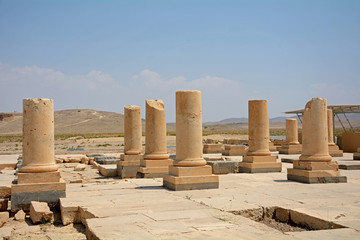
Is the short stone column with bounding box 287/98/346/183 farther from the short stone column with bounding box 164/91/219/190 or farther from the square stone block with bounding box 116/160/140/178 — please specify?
the square stone block with bounding box 116/160/140/178

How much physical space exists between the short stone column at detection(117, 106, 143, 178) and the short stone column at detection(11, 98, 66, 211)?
18.0ft

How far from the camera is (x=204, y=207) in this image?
8094 millimetres

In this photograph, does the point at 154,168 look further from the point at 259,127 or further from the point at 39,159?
the point at 39,159

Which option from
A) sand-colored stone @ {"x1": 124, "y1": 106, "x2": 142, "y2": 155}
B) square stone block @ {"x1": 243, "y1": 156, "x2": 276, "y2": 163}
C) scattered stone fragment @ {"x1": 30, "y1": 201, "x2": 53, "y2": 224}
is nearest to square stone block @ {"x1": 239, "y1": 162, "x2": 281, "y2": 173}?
square stone block @ {"x1": 243, "y1": 156, "x2": 276, "y2": 163}

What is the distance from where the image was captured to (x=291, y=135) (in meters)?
25.8

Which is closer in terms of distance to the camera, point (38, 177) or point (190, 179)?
point (38, 177)

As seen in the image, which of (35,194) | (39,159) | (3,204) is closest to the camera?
(3,204)

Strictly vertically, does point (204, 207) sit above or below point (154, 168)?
below

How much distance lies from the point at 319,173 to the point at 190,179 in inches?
164

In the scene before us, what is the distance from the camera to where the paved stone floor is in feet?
19.8

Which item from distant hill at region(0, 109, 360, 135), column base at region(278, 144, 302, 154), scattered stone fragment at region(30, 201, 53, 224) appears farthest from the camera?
distant hill at region(0, 109, 360, 135)

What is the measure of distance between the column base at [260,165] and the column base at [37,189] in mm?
8010

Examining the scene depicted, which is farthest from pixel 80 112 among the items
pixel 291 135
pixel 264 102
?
pixel 264 102

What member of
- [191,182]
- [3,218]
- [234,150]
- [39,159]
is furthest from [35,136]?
[234,150]
